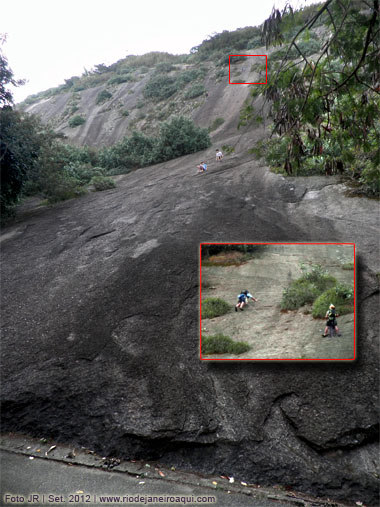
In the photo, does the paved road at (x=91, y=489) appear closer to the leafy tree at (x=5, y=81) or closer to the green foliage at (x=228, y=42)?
the leafy tree at (x=5, y=81)

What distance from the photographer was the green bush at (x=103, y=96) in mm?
53103

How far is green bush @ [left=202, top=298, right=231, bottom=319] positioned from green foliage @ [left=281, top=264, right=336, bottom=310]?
912mm

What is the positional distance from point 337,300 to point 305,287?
509 mm

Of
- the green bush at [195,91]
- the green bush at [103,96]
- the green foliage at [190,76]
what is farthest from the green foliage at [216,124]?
the green bush at [103,96]

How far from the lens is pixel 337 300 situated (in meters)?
5.84

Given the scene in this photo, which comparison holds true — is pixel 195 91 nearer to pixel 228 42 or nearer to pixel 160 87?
pixel 160 87

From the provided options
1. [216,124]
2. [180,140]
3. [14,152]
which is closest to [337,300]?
[14,152]

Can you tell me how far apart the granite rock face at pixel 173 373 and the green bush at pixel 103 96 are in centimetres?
4479

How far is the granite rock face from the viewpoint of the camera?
617 cm

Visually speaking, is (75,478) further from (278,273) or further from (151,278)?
(151,278)

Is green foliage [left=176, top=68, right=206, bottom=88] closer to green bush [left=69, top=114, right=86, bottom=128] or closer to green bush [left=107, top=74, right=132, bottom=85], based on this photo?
green bush [left=107, top=74, right=132, bottom=85]

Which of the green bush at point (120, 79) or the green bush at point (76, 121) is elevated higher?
the green bush at point (120, 79)

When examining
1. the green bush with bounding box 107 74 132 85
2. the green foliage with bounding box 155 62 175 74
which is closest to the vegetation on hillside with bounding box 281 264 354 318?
the green foliage with bounding box 155 62 175 74

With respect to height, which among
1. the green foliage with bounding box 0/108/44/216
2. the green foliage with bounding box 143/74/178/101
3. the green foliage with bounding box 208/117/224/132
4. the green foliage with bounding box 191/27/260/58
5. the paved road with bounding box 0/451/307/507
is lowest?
the paved road with bounding box 0/451/307/507
